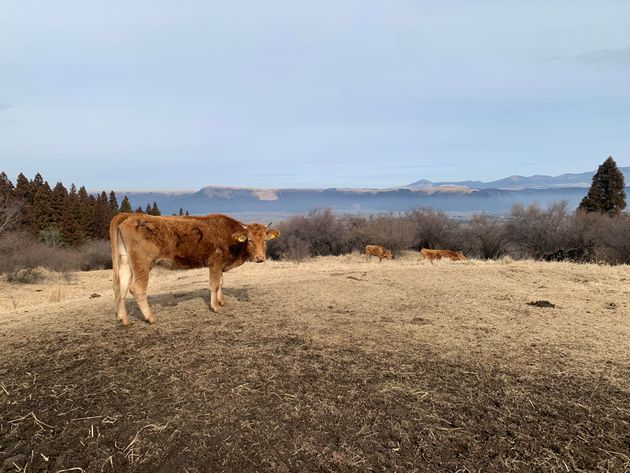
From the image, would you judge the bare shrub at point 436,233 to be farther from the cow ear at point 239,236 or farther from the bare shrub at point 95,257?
the cow ear at point 239,236

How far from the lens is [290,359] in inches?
224

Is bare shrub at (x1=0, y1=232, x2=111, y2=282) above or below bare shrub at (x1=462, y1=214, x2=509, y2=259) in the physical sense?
above

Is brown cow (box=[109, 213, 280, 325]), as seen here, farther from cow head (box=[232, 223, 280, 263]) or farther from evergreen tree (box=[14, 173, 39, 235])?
evergreen tree (box=[14, 173, 39, 235])

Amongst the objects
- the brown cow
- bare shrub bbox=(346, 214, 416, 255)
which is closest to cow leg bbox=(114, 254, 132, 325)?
the brown cow

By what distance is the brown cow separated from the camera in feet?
23.0

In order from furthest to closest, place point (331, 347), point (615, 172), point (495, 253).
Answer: point (495, 253) → point (615, 172) → point (331, 347)

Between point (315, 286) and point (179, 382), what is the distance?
5.96m

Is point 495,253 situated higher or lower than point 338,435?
lower

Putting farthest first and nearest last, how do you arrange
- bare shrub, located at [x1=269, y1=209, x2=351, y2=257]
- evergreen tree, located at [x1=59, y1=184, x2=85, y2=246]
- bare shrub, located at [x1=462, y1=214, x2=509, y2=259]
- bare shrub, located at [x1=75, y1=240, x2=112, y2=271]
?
evergreen tree, located at [x1=59, y1=184, x2=85, y2=246] < bare shrub, located at [x1=269, y1=209, x2=351, y2=257] < bare shrub, located at [x1=462, y1=214, x2=509, y2=259] < bare shrub, located at [x1=75, y1=240, x2=112, y2=271]

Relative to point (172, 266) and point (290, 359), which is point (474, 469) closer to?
point (290, 359)

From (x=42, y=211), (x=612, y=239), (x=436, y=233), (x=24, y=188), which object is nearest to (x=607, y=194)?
(x=612, y=239)

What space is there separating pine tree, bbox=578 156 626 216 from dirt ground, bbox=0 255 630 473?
4764cm

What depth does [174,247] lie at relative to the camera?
743 cm

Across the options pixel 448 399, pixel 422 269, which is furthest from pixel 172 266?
pixel 422 269
